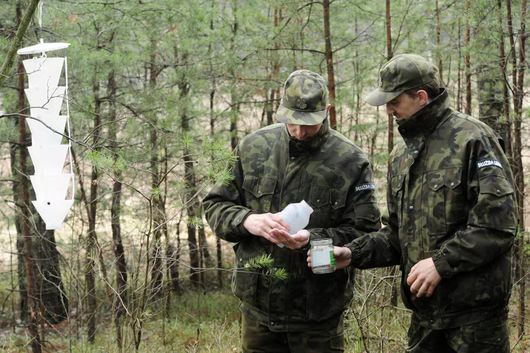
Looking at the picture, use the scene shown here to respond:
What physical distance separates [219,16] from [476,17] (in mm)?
4737

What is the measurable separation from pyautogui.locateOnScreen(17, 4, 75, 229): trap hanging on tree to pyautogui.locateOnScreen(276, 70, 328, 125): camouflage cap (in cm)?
127

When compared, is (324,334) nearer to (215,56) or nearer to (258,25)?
(215,56)

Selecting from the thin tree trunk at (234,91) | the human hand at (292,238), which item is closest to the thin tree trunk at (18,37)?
the human hand at (292,238)

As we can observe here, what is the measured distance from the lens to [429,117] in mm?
2969

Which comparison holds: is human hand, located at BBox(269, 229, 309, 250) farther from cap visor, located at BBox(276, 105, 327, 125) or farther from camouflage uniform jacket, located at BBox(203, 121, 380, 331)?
cap visor, located at BBox(276, 105, 327, 125)

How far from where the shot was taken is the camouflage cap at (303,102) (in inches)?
131

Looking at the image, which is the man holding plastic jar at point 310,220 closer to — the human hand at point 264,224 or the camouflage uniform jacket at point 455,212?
the human hand at point 264,224

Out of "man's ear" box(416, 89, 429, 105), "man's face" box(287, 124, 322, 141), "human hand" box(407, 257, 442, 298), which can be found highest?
"man's ear" box(416, 89, 429, 105)

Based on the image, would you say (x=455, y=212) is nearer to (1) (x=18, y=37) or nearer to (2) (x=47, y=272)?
(1) (x=18, y=37)

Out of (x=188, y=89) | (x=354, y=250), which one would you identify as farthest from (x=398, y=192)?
(x=188, y=89)

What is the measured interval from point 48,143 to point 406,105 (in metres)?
1.99

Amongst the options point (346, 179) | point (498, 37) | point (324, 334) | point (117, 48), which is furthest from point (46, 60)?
point (117, 48)

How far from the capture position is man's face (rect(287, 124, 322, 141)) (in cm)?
335

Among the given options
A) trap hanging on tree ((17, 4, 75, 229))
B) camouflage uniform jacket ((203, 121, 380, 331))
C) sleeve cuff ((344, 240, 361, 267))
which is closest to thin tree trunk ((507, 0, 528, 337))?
camouflage uniform jacket ((203, 121, 380, 331))
